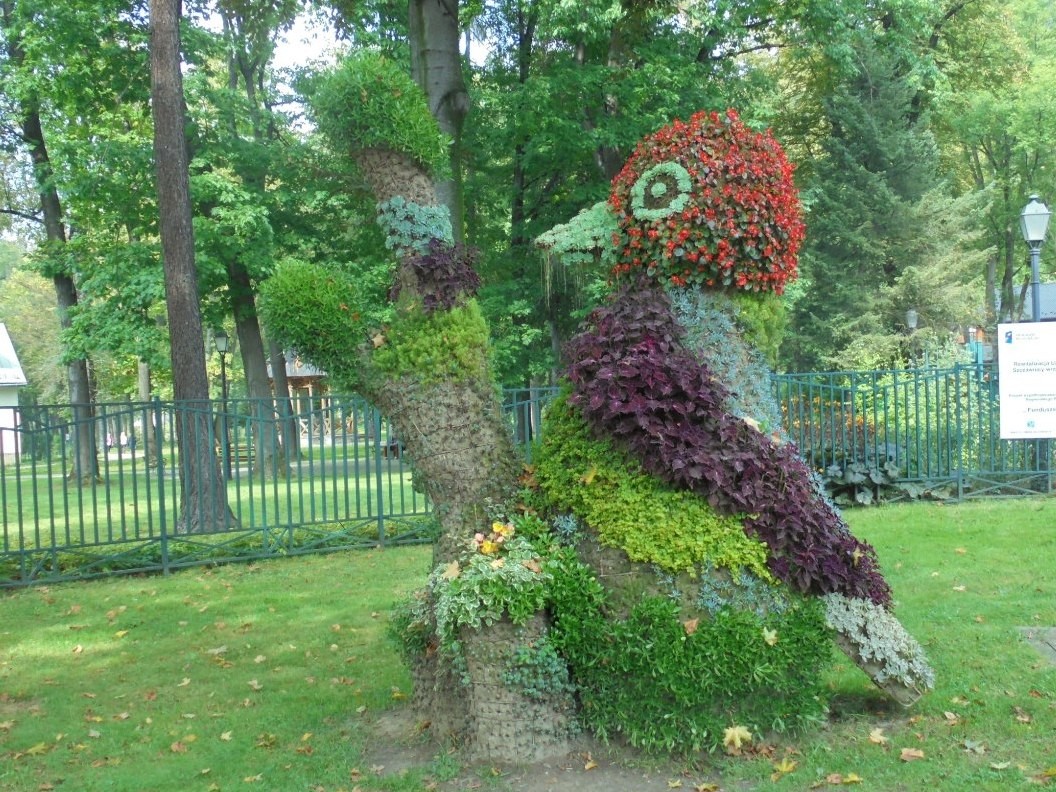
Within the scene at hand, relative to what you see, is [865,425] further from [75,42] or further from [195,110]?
[75,42]

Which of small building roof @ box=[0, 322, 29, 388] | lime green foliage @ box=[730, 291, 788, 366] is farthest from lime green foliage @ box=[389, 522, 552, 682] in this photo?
small building roof @ box=[0, 322, 29, 388]

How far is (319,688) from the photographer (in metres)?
6.06

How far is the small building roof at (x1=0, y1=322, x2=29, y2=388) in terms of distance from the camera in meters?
33.8

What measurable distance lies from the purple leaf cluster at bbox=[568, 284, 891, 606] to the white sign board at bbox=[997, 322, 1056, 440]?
885cm

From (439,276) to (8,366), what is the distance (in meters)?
35.5

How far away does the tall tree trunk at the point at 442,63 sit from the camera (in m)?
11.0

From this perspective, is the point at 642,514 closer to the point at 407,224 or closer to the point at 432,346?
the point at 432,346

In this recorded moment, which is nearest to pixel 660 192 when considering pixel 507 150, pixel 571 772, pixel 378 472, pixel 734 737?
pixel 734 737

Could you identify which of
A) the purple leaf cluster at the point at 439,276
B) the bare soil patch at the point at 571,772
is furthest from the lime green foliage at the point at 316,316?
the bare soil patch at the point at 571,772

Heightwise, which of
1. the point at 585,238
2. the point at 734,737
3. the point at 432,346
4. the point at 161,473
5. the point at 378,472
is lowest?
the point at 734,737

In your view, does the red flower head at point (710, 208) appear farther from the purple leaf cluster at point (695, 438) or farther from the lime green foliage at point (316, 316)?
the lime green foliage at point (316, 316)

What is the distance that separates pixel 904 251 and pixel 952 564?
1821cm

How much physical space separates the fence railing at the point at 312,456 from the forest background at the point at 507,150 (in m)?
3.22

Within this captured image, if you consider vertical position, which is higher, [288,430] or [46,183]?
[46,183]
